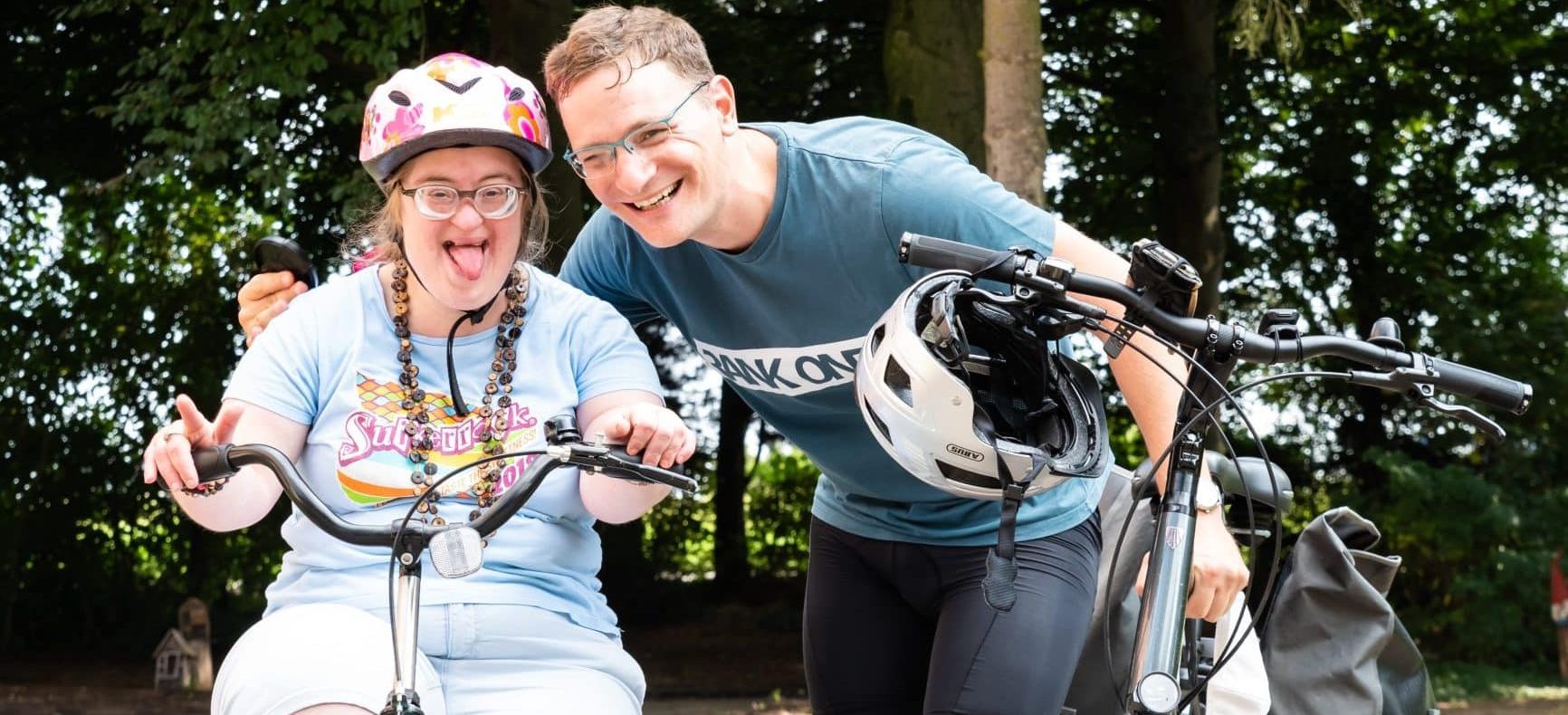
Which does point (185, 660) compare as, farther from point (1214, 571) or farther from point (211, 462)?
point (1214, 571)

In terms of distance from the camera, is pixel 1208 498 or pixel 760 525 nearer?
pixel 1208 498

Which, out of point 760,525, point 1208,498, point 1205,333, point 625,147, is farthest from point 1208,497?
point 760,525

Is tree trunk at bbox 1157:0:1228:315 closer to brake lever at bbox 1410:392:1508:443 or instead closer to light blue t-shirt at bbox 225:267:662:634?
light blue t-shirt at bbox 225:267:662:634

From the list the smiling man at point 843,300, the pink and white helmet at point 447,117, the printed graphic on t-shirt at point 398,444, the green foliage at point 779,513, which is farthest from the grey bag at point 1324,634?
the green foliage at point 779,513

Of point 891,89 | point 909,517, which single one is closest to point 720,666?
point 891,89

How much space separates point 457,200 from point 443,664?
2.61ft

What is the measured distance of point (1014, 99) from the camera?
732cm

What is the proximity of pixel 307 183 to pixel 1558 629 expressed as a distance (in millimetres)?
9576

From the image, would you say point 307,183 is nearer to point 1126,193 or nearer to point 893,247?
point 1126,193

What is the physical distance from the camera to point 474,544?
2.30 m

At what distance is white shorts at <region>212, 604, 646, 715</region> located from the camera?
2.33m

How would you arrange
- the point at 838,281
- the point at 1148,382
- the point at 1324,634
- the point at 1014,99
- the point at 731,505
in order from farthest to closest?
the point at 731,505 → the point at 1014,99 → the point at 1324,634 → the point at 838,281 → the point at 1148,382

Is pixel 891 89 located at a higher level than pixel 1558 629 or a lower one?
higher

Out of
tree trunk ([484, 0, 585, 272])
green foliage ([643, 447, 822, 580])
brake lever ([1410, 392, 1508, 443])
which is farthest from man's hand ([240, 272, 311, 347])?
green foliage ([643, 447, 822, 580])
